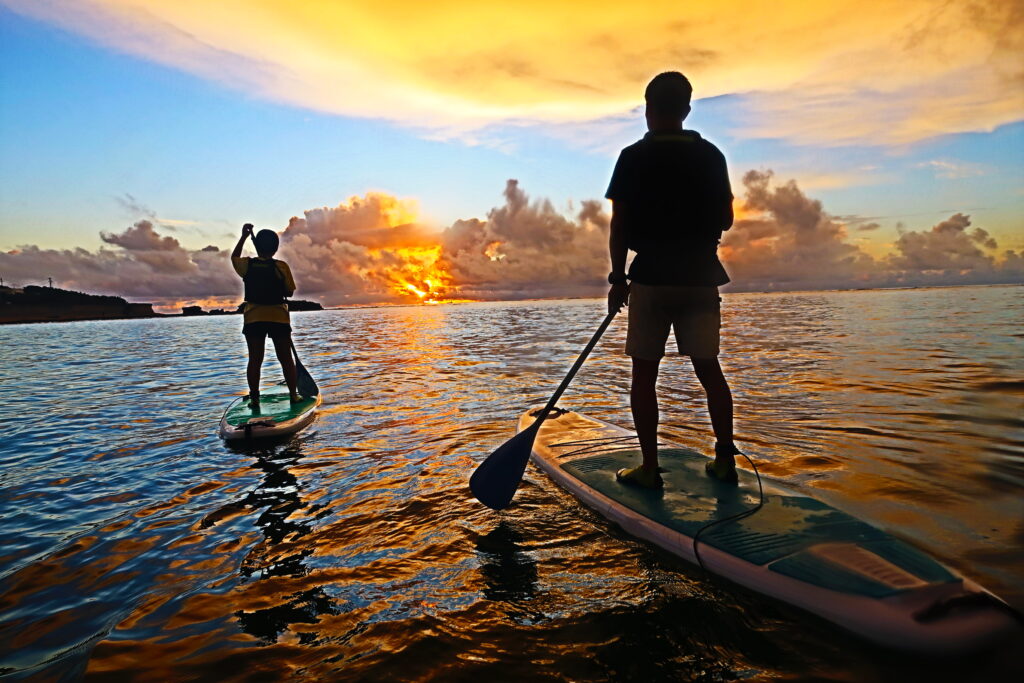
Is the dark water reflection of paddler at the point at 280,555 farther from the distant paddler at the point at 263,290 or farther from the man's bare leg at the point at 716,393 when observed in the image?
the man's bare leg at the point at 716,393

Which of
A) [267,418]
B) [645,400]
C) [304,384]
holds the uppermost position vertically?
[645,400]

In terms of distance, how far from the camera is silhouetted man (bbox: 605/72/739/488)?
3.35m

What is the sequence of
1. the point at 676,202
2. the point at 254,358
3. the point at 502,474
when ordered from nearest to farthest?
the point at 676,202 → the point at 502,474 → the point at 254,358

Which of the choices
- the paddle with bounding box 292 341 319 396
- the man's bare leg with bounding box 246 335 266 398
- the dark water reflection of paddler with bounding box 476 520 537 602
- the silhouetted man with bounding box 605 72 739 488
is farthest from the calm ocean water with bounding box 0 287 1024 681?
the silhouetted man with bounding box 605 72 739 488

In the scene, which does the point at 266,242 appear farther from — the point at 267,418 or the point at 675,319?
the point at 675,319

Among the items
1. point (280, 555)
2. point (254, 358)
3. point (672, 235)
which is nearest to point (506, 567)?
point (280, 555)

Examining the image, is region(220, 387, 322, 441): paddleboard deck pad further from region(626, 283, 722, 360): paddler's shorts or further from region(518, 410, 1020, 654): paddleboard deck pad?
region(626, 283, 722, 360): paddler's shorts

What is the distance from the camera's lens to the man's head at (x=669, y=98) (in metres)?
3.40

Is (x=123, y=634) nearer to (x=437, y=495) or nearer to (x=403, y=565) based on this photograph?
(x=403, y=565)

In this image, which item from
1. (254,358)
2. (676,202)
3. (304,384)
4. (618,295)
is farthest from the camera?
(304,384)

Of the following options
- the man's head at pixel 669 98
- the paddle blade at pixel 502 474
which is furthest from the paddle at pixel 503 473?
the man's head at pixel 669 98

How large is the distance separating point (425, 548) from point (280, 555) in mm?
1041

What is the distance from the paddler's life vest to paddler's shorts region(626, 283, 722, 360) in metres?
5.66

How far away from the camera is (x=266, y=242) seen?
23.1 feet
